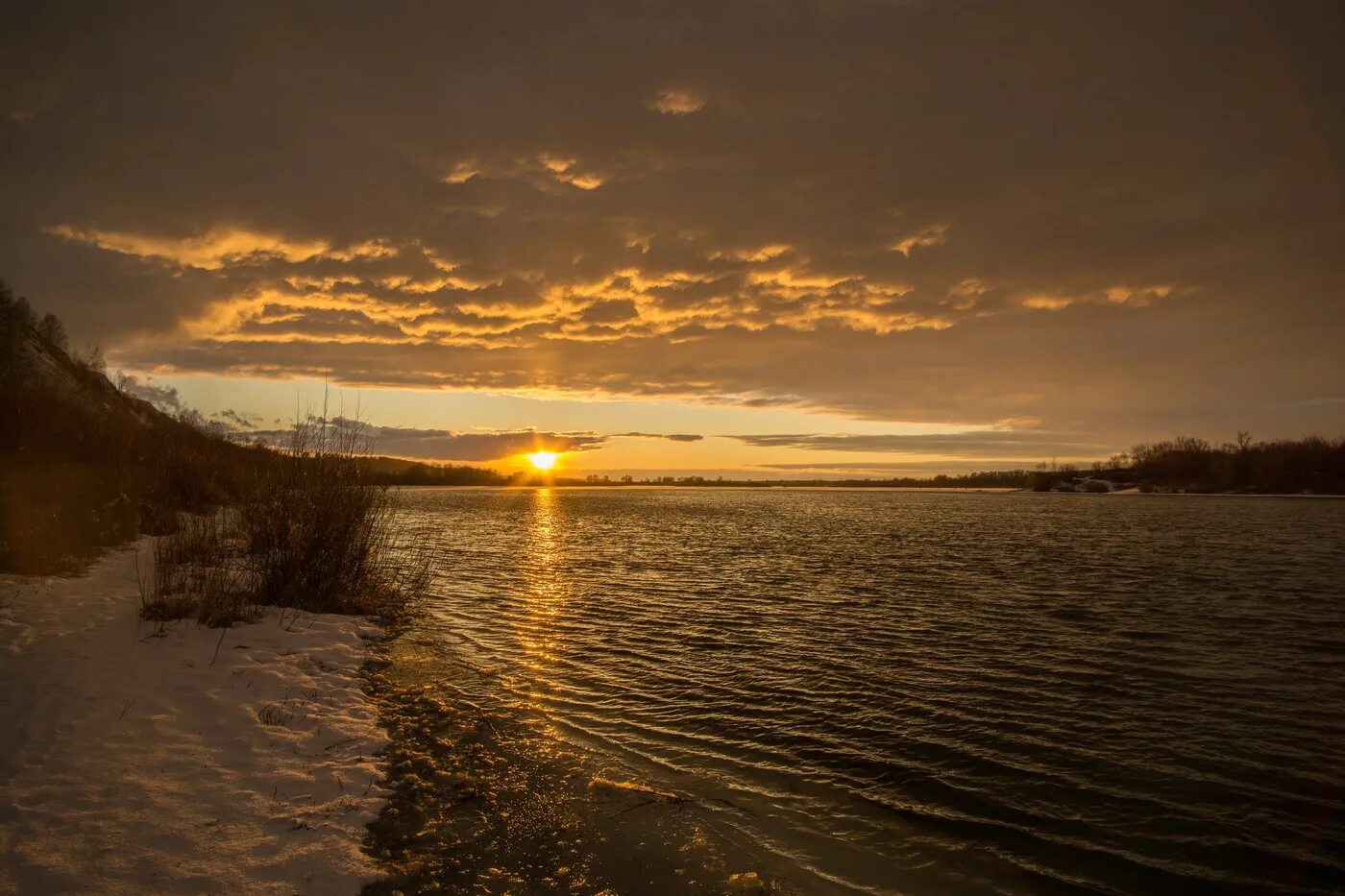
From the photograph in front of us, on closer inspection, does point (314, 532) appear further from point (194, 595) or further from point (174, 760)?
point (174, 760)

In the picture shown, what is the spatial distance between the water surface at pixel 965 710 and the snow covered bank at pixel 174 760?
9.47 feet

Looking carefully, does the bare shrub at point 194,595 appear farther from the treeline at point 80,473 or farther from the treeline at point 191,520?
the treeline at point 80,473

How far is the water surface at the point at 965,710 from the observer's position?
6434 millimetres

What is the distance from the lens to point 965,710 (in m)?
10.2

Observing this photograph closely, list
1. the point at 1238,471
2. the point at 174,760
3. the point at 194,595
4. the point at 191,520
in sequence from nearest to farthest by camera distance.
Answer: the point at 174,760, the point at 194,595, the point at 191,520, the point at 1238,471

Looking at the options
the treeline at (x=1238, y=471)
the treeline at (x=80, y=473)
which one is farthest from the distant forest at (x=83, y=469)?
the treeline at (x=1238, y=471)

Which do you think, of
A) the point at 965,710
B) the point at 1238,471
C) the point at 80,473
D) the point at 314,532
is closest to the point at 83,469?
the point at 80,473

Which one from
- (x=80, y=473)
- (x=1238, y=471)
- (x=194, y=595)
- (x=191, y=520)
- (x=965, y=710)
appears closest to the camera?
(x=965, y=710)

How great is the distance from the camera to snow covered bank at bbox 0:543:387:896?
185 inches

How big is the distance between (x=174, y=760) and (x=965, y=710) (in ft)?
32.5

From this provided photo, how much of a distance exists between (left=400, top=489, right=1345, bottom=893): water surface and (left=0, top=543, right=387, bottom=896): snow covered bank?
2886 mm

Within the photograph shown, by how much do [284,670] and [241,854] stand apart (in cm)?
492

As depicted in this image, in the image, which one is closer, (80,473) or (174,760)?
(174,760)

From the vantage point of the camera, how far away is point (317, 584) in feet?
46.2
